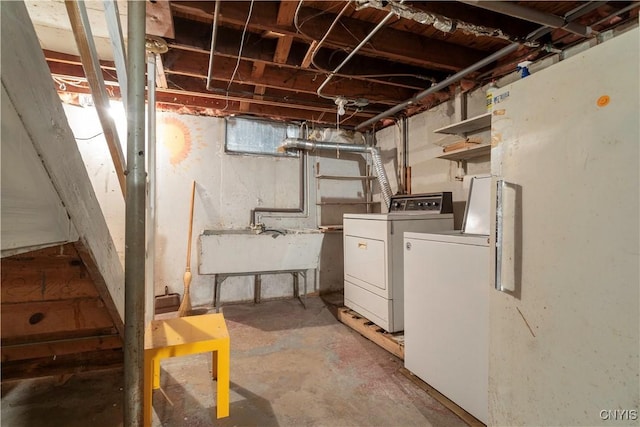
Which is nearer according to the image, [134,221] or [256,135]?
[134,221]

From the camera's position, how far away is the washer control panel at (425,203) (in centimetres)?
255

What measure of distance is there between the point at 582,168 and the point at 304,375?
1.93 metres

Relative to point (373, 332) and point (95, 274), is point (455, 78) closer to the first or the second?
point (373, 332)

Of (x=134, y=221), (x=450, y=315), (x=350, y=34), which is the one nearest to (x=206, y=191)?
(x=350, y=34)

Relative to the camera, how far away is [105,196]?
10.2ft

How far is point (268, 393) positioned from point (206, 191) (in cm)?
239

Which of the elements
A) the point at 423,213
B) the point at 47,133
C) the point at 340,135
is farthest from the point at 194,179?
the point at 47,133

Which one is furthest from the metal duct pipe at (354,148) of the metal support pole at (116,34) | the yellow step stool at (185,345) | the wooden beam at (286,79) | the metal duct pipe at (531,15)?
the metal support pole at (116,34)

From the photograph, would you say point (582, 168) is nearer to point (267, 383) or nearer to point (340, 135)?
point (267, 383)

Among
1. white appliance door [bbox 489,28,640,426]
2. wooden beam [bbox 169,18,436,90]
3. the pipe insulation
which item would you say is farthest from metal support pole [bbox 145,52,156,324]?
white appliance door [bbox 489,28,640,426]

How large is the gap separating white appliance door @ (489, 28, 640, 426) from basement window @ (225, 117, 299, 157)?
288cm

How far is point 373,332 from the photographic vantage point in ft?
8.04

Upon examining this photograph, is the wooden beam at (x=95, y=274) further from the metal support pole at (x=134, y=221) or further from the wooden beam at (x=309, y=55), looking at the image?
the wooden beam at (x=309, y=55)

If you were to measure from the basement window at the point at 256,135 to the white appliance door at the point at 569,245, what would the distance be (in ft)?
9.46
